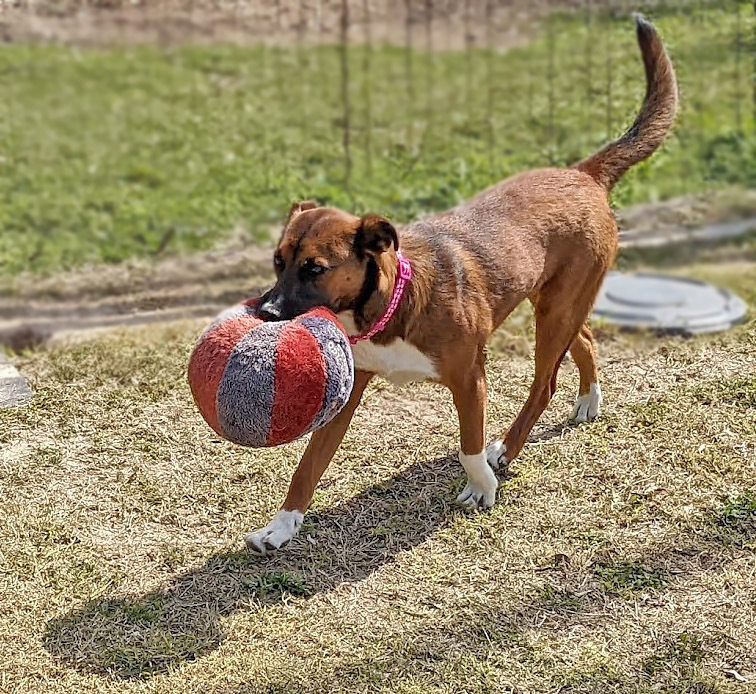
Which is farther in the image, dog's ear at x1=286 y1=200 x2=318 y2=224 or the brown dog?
dog's ear at x1=286 y1=200 x2=318 y2=224

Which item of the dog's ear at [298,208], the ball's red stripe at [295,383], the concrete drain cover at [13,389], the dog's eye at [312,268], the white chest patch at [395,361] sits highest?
the dog's ear at [298,208]

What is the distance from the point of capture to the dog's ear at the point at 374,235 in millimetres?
4488

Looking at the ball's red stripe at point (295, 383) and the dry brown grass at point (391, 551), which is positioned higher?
the ball's red stripe at point (295, 383)

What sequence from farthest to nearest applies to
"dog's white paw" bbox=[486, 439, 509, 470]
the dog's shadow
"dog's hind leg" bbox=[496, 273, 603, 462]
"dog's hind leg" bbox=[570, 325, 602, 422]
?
"dog's hind leg" bbox=[570, 325, 602, 422] → "dog's white paw" bbox=[486, 439, 509, 470] → "dog's hind leg" bbox=[496, 273, 603, 462] → the dog's shadow

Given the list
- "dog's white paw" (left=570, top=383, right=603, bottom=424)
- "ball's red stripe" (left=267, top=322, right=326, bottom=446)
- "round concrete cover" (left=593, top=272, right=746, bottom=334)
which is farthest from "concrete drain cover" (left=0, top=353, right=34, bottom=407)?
"round concrete cover" (left=593, top=272, right=746, bottom=334)

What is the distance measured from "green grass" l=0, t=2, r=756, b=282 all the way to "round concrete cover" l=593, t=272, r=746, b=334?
2.26ft

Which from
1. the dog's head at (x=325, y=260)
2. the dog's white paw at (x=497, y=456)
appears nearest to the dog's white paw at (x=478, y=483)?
the dog's white paw at (x=497, y=456)

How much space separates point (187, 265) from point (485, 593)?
476 cm

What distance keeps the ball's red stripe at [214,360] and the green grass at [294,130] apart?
185 inches

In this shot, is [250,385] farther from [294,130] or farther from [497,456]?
[294,130]

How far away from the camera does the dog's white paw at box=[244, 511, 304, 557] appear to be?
196 inches

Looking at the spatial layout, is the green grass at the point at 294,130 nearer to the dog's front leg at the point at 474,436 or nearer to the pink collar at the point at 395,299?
the dog's front leg at the point at 474,436

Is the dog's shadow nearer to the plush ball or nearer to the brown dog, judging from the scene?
the brown dog

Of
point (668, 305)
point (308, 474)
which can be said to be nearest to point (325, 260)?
point (308, 474)
